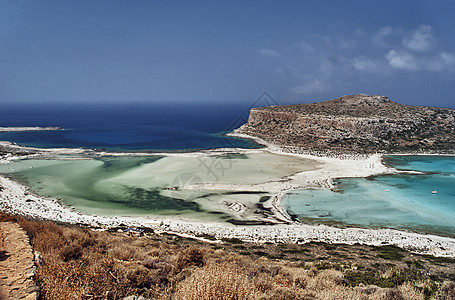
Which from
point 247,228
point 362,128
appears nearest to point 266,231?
point 247,228

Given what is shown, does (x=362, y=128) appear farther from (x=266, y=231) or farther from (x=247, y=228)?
(x=247, y=228)

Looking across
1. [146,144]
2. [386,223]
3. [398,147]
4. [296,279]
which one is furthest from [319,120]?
[296,279]

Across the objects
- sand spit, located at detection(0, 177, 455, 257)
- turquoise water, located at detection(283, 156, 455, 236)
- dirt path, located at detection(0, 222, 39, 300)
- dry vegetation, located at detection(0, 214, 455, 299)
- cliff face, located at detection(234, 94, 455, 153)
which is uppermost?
cliff face, located at detection(234, 94, 455, 153)

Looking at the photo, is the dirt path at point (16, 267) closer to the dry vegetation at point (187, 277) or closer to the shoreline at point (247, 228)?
the dry vegetation at point (187, 277)

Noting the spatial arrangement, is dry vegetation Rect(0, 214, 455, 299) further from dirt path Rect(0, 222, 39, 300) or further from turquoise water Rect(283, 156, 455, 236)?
turquoise water Rect(283, 156, 455, 236)

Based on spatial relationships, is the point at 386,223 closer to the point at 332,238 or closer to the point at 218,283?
the point at 332,238

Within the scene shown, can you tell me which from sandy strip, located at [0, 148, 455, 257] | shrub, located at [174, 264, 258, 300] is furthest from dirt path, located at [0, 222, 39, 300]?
sandy strip, located at [0, 148, 455, 257]

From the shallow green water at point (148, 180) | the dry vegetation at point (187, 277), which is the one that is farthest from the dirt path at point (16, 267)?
the shallow green water at point (148, 180)
